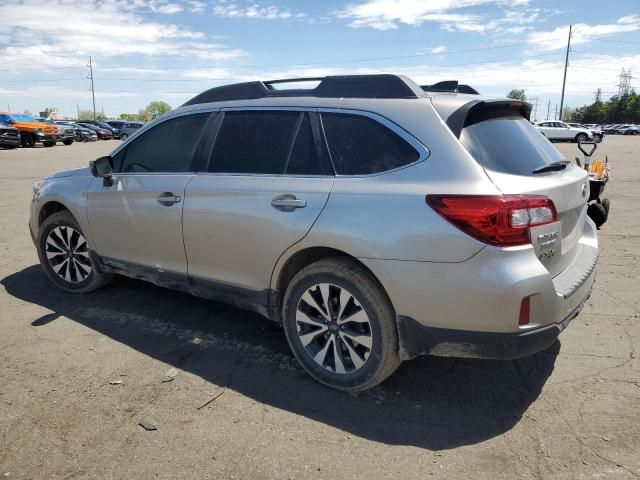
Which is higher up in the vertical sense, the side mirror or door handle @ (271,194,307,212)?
the side mirror

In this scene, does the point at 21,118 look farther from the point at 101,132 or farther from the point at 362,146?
the point at 362,146

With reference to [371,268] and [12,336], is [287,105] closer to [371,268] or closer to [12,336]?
[371,268]

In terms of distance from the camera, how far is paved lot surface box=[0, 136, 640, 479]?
2494 millimetres

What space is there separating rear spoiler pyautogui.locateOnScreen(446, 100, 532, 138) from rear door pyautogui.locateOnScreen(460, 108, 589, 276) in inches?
0.7

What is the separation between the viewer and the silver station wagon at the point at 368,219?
8.55 feet

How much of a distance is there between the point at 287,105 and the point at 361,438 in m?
2.13

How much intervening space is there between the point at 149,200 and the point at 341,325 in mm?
1884

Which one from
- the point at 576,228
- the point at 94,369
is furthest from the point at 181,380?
the point at 576,228

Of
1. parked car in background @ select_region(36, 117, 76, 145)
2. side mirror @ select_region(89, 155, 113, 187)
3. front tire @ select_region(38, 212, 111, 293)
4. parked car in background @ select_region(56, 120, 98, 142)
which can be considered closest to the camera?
side mirror @ select_region(89, 155, 113, 187)

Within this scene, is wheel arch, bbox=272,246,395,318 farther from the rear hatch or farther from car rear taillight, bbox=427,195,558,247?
the rear hatch

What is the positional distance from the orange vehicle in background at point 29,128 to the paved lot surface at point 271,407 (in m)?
28.6

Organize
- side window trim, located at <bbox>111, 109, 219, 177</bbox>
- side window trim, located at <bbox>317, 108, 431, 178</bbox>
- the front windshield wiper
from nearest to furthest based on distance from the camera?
side window trim, located at <bbox>317, 108, 431, 178</bbox> < the front windshield wiper < side window trim, located at <bbox>111, 109, 219, 177</bbox>

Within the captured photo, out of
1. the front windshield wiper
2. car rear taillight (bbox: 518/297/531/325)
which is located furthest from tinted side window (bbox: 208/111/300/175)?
car rear taillight (bbox: 518/297/531/325)

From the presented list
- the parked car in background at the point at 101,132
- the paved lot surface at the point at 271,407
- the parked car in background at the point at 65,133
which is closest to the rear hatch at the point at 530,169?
the paved lot surface at the point at 271,407
